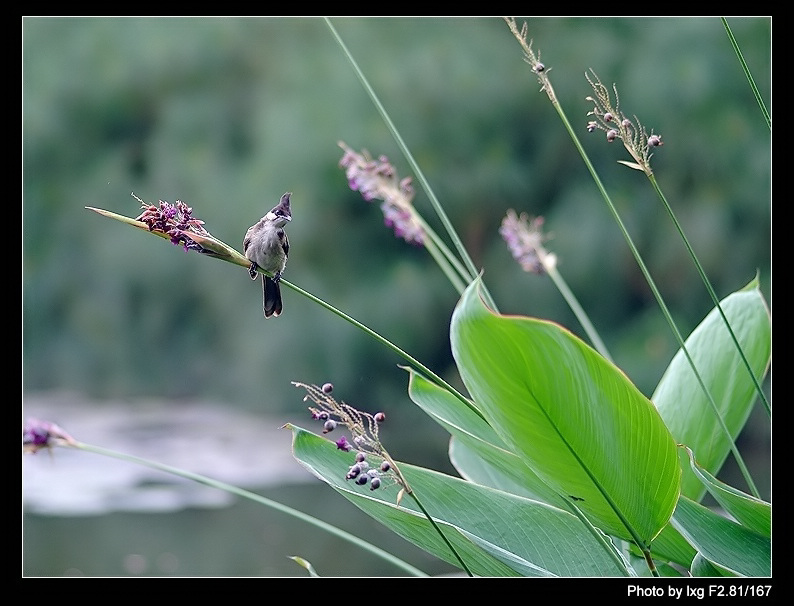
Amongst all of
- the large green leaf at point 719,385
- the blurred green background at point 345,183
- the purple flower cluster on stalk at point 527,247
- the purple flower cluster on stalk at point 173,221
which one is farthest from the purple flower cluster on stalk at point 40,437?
the blurred green background at point 345,183

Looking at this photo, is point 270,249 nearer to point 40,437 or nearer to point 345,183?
point 40,437

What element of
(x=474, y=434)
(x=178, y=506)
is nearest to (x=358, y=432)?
(x=474, y=434)

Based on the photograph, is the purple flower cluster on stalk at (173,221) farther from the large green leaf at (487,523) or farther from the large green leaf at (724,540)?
the large green leaf at (724,540)

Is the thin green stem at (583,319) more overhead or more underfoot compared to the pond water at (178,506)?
more overhead

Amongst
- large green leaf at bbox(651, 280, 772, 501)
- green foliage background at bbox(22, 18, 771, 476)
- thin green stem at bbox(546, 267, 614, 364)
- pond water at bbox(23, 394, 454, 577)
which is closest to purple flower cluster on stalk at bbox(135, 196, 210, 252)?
thin green stem at bbox(546, 267, 614, 364)

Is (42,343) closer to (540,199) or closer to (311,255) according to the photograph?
(311,255)
